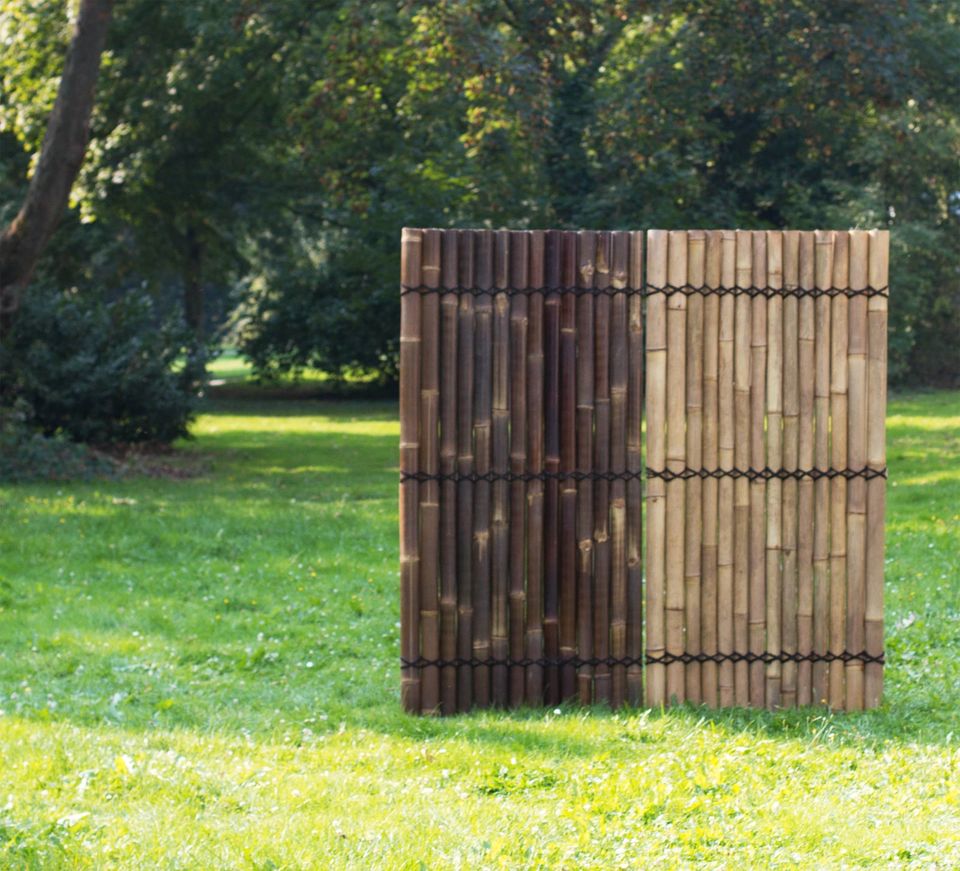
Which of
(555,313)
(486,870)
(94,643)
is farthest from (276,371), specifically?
(486,870)

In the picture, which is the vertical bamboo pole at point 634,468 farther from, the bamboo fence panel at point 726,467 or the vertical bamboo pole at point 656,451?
the bamboo fence panel at point 726,467

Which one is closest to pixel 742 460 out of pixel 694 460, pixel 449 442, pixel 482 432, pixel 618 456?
pixel 694 460

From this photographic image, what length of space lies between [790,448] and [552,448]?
3.44ft

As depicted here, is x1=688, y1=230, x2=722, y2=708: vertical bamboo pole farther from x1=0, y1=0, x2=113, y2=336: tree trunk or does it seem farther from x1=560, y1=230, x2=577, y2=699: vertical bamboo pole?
x1=0, y1=0, x2=113, y2=336: tree trunk

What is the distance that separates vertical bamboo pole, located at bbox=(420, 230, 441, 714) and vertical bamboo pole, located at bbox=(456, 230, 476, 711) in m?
0.10

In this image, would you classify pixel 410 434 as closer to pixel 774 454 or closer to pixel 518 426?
pixel 518 426

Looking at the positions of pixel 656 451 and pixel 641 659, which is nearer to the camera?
pixel 656 451

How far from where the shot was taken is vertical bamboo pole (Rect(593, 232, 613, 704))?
6018 millimetres

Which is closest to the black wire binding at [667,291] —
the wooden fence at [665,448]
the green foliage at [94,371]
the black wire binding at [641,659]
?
the wooden fence at [665,448]

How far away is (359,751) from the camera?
552 centimetres

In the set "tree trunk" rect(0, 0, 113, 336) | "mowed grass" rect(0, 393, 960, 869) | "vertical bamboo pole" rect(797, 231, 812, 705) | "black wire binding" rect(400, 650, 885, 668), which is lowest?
"mowed grass" rect(0, 393, 960, 869)

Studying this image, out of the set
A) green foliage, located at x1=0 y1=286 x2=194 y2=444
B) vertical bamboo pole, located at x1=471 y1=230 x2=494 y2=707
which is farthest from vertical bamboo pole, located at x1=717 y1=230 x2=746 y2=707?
green foliage, located at x1=0 y1=286 x2=194 y2=444

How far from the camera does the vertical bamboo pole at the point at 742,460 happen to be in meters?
5.96

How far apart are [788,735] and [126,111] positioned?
18.0 meters
